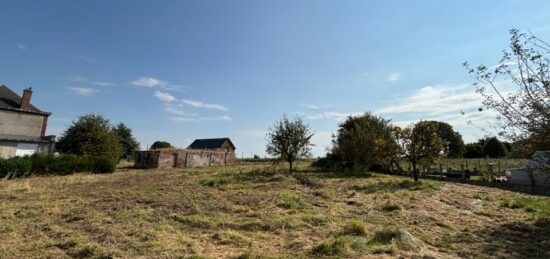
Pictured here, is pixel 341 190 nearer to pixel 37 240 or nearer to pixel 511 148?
pixel 511 148

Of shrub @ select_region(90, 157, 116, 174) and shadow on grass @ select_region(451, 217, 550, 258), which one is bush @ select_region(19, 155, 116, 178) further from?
shadow on grass @ select_region(451, 217, 550, 258)

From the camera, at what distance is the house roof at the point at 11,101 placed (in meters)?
31.7

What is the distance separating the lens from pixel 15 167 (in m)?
19.3

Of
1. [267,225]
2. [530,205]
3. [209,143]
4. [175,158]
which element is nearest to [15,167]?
[175,158]

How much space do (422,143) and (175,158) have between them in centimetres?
2410

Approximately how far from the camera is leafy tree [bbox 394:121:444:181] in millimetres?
17734

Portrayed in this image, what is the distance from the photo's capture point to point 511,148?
8.09 metres

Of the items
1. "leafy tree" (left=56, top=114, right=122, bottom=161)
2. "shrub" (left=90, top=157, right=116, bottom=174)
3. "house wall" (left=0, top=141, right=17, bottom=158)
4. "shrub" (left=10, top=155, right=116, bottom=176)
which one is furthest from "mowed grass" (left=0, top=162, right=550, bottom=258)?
"house wall" (left=0, top=141, right=17, bottom=158)

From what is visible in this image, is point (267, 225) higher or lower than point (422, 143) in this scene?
lower

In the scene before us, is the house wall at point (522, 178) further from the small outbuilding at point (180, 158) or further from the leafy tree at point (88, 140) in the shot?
the leafy tree at point (88, 140)

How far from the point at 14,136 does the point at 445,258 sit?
122 ft

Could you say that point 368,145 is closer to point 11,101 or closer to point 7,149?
point 7,149

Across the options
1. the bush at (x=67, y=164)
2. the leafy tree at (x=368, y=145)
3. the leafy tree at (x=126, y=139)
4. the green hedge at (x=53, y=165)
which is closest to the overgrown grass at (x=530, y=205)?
the leafy tree at (x=368, y=145)

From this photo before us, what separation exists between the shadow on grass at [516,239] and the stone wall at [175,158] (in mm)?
28733
